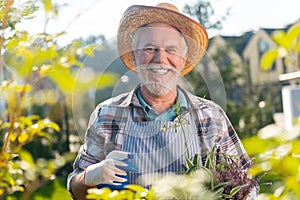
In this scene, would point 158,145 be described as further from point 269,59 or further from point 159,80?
point 269,59

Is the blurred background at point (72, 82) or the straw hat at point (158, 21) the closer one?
the blurred background at point (72, 82)

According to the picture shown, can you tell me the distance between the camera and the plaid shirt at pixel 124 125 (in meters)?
1.84

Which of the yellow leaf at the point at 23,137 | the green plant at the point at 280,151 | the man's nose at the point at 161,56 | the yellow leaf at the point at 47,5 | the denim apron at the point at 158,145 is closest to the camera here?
the green plant at the point at 280,151

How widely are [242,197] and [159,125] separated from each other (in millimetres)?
500

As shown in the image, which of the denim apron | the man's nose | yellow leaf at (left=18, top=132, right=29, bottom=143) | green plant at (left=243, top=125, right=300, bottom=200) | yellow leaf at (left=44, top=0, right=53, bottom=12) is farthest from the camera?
the man's nose

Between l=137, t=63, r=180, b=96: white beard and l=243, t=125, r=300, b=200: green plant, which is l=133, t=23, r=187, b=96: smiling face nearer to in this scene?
l=137, t=63, r=180, b=96: white beard

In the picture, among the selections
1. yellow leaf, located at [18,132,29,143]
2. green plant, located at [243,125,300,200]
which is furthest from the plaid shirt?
green plant, located at [243,125,300,200]

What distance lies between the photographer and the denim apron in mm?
1688

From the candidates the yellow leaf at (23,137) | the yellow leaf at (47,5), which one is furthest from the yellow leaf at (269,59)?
the yellow leaf at (23,137)

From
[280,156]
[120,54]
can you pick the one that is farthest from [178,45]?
[280,156]

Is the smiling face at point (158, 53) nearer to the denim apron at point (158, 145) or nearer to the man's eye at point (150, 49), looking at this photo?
the man's eye at point (150, 49)

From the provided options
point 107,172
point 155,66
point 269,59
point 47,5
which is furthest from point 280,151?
point 155,66

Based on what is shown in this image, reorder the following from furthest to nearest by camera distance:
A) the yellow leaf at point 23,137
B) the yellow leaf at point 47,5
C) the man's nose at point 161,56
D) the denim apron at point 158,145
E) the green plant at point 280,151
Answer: the man's nose at point 161,56 < the denim apron at point 158,145 < the yellow leaf at point 23,137 < the yellow leaf at point 47,5 < the green plant at point 280,151

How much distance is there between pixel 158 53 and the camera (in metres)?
1.79
